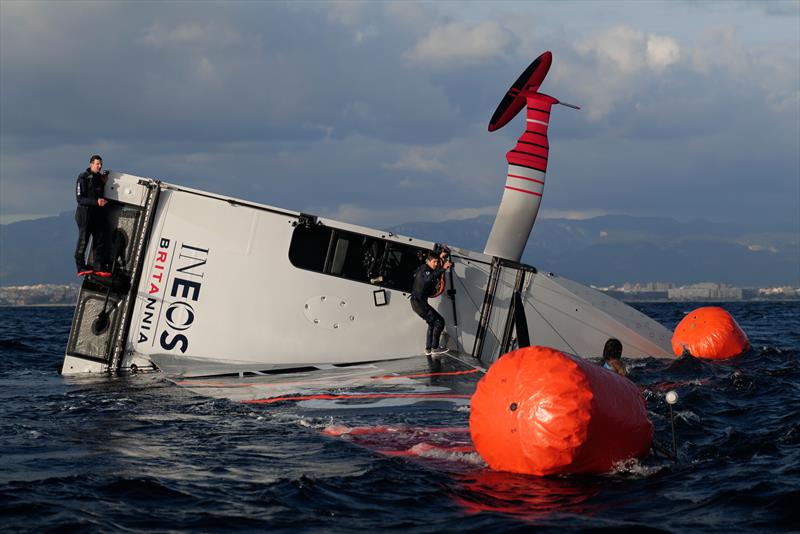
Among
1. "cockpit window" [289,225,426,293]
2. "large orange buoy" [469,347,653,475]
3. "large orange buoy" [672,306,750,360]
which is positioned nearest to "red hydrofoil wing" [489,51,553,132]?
"cockpit window" [289,225,426,293]

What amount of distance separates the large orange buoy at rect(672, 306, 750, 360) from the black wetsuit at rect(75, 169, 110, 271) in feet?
43.8

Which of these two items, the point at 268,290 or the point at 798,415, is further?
the point at 268,290

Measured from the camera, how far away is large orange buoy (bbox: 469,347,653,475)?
9.38 metres

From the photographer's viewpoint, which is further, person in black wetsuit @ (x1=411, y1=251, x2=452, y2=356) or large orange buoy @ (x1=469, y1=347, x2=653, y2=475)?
person in black wetsuit @ (x1=411, y1=251, x2=452, y2=356)

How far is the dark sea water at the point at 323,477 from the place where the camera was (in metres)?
8.52

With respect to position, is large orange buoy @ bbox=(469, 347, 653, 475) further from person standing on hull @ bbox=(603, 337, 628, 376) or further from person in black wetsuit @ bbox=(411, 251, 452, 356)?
person in black wetsuit @ bbox=(411, 251, 452, 356)

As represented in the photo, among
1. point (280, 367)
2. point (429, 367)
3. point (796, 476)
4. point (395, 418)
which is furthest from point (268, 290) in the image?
point (796, 476)

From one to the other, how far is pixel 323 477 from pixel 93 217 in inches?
363

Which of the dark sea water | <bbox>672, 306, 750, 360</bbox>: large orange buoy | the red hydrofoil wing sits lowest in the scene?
the dark sea water

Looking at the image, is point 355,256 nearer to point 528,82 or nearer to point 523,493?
point 528,82

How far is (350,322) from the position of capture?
720 inches

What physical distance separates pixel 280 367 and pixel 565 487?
30.2ft

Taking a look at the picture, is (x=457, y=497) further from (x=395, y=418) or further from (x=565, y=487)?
(x=395, y=418)

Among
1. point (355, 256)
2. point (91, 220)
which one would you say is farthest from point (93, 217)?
point (355, 256)
